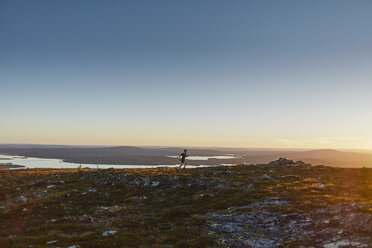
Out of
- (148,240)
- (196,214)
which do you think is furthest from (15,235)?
(196,214)

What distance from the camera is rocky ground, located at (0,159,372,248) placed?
13.6 metres

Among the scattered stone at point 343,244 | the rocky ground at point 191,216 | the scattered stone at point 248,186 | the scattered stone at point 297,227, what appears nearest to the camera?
the scattered stone at point 343,244

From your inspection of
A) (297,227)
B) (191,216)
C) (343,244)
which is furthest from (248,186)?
(343,244)

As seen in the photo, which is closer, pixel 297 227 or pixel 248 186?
pixel 297 227

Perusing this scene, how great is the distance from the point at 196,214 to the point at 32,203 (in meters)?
21.0

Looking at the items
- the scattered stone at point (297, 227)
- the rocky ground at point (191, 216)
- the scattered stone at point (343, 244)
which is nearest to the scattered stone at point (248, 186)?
the rocky ground at point (191, 216)

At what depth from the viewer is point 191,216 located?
19.7 metres

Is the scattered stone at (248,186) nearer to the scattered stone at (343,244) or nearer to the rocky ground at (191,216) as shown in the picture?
the rocky ground at (191,216)

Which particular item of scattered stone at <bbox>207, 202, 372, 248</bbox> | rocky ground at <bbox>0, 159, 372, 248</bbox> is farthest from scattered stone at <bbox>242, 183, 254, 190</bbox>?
scattered stone at <bbox>207, 202, 372, 248</bbox>

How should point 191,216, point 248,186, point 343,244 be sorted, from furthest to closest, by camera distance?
point 248,186 < point 191,216 < point 343,244

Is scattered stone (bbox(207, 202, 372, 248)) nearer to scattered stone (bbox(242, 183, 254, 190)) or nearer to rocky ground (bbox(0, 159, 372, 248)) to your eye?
rocky ground (bbox(0, 159, 372, 248))

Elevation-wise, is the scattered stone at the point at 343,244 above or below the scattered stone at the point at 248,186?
above

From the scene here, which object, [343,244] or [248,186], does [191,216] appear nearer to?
[343,244]

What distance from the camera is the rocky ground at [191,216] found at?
13.6 m
